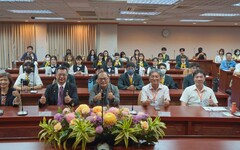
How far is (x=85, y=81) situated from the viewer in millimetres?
7301

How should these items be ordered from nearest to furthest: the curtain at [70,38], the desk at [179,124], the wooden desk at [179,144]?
the wooden desk at [179,144]
the desk at [179,124]
the curtain at [70,38]

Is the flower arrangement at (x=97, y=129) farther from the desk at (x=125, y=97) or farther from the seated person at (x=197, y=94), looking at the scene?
the desk at (x=125, y=97)

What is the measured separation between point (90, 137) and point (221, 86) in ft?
24.1

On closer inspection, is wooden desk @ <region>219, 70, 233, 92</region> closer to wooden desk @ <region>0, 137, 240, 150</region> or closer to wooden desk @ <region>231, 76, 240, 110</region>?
wooden desk @ <region>231, 76, 240, 110</region>

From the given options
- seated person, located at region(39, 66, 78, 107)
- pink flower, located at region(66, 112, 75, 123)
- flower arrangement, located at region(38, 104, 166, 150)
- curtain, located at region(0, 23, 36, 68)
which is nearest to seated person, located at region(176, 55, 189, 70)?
seated person, located at region(39, 66, 78, 107)

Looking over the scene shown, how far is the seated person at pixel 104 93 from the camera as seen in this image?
385 centimetres

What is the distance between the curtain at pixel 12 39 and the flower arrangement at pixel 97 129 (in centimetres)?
1180

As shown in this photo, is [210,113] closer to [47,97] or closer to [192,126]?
[192,126]

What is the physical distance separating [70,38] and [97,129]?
11.8 metres

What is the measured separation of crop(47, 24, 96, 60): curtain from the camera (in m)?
13.3

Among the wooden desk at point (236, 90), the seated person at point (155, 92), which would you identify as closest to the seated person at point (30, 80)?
the seated person at point (155, 92)

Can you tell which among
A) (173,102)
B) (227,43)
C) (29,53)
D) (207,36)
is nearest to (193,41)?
(207,36)

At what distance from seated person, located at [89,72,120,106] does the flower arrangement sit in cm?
160

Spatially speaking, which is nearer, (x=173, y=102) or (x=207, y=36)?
(x=173, y=102)
